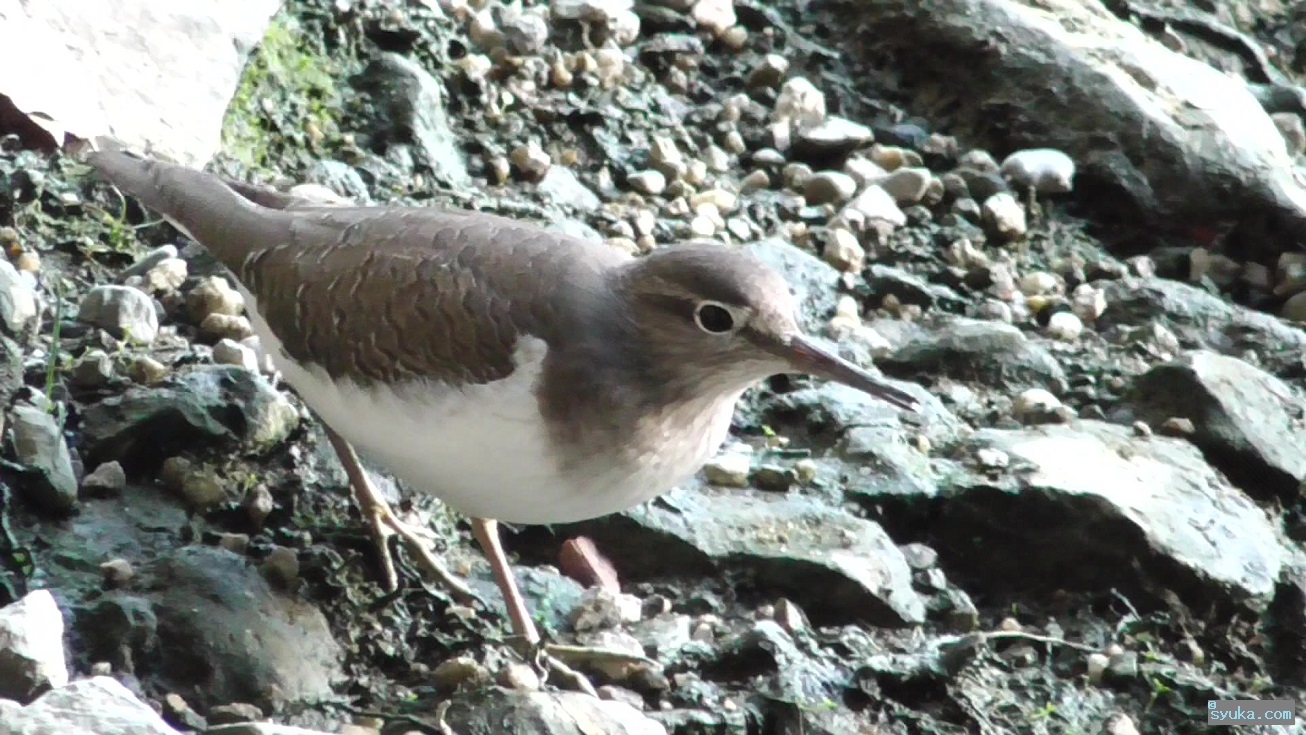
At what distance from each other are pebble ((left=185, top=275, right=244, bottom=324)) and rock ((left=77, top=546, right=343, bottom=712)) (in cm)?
113

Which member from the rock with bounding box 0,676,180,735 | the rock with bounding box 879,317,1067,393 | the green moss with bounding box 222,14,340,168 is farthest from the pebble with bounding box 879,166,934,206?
the rock with bounding box 0,676,180,735

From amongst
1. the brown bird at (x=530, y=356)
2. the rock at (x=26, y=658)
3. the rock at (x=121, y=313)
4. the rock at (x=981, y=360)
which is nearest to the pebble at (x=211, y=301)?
the rock at (x=121, y=313)

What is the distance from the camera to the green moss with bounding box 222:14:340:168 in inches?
237

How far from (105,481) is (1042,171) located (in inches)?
164

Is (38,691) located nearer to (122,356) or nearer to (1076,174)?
(122,356)

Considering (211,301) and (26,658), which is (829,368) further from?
(211,301)

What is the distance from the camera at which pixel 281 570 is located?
4.41m

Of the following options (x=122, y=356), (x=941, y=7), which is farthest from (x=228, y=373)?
(x=941, y=7)

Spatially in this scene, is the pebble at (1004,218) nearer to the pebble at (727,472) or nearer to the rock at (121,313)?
the pebble at (727,472)

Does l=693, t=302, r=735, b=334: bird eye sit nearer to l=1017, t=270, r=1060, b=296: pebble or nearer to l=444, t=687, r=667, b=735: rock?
l=444, t=687, r=667, b=735: rock

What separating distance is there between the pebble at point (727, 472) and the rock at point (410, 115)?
5.69 feet

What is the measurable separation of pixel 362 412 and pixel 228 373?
841 mm

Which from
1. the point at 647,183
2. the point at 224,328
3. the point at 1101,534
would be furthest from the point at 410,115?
the point at 1101,534

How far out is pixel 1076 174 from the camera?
7.02 meters
